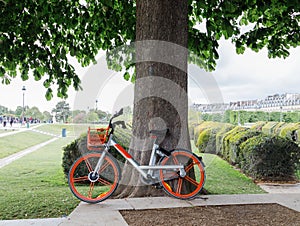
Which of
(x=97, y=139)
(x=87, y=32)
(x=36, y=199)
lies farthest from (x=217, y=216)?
(x=87, y=32)

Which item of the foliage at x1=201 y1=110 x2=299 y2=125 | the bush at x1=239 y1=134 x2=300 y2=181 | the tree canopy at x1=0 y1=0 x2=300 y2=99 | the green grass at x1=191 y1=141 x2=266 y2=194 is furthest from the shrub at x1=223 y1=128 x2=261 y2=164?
the foliage at x1=201 y1=110 x2=299 y2=125

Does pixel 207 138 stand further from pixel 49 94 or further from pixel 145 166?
pixel 145 166

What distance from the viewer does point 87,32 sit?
8.08 meters

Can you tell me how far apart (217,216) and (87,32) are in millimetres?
5756

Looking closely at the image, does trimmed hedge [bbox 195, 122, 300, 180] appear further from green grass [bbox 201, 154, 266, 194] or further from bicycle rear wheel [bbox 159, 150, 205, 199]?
bicycle rear wheel [bbox 159, 150, 205, 199]

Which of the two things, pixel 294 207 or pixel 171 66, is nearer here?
pixel 294 207

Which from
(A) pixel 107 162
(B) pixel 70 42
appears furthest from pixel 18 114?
(A) pixel 107 162

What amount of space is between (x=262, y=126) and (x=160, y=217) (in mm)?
14015

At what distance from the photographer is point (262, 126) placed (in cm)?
1662

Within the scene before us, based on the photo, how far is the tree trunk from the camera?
4.68 metres

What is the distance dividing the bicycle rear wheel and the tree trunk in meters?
0.21

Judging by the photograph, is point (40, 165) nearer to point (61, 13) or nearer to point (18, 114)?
point (61, 13)

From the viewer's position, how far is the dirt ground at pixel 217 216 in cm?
354

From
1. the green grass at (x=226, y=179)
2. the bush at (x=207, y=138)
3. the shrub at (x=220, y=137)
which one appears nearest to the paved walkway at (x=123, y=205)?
the green grass at (x=226, y=179)
